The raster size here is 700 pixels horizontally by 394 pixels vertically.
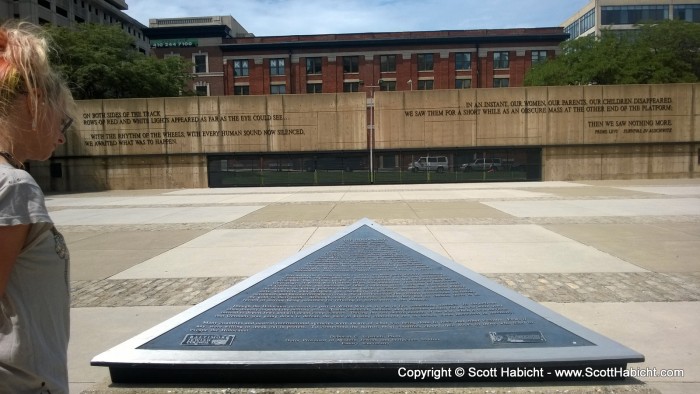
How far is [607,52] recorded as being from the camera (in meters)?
42.8

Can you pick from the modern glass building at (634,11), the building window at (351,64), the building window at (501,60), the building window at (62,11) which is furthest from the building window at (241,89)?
the modern glass building at (634,11)

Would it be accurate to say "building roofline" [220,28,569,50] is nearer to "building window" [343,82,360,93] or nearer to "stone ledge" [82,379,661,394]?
"building window" [343,82,360,93]

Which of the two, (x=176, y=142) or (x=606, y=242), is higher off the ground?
(x=176, y=142)

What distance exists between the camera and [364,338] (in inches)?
119

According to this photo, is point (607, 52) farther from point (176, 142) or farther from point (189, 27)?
point (189, 27)

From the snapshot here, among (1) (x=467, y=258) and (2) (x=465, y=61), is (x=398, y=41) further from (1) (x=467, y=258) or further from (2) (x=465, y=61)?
(1) (x=467, y=258)

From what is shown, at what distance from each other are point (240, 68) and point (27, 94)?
64.9m

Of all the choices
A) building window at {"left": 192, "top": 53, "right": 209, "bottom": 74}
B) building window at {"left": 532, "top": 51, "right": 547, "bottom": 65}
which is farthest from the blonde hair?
building window at {"left": 192, "top": 53, "right": 209, "bottom": 74}

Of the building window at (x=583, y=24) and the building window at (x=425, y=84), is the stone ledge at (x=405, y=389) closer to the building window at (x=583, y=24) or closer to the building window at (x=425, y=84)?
the building window at (x=425, y=84)

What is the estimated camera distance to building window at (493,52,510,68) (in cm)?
6134

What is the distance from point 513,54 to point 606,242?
188 ft

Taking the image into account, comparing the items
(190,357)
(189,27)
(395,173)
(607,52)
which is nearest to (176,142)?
(395,173)

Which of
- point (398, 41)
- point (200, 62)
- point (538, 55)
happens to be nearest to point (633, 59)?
point (538, 55)

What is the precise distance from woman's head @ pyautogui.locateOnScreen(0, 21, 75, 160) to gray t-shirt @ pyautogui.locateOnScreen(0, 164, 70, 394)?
14 cm
